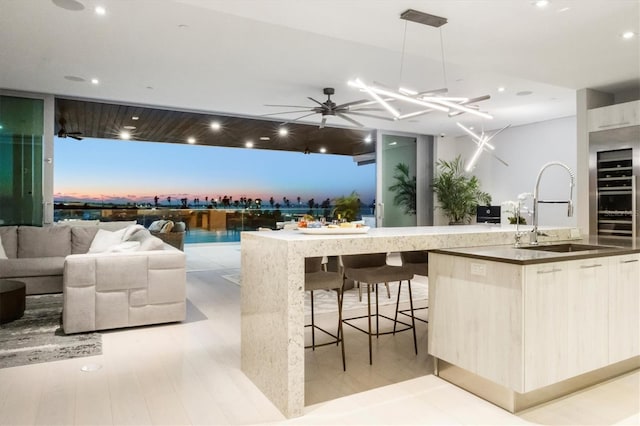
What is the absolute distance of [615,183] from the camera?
5105mm

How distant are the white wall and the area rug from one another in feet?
24.0

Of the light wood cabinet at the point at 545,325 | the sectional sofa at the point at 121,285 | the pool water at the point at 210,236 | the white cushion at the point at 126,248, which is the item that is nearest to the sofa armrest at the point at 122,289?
the sectional sofa at the point at 121,285

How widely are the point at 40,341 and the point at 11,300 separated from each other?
771mm

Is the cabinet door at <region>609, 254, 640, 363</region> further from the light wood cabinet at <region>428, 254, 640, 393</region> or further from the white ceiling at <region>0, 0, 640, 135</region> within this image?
the white ceiling at <region>0, 0, 640, 135</region>

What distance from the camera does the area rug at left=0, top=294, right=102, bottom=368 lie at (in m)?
3.17

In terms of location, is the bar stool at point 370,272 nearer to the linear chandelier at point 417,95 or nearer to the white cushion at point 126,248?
the linear chandelier at point 417,95

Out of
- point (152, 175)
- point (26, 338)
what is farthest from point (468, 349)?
point (152, 175)

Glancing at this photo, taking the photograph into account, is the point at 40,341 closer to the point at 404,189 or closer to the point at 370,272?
the point at 370,272

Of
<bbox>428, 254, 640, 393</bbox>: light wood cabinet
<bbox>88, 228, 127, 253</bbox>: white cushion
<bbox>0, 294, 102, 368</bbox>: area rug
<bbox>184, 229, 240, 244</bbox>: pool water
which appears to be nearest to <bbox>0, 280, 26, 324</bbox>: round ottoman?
<bbox>0, 294, 102, 368</bbox>: area rug

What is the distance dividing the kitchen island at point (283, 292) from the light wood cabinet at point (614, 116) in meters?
3.31

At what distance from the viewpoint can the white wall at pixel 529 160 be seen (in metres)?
7.48

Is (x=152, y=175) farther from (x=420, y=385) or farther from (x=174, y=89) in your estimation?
(x=420, y=385)

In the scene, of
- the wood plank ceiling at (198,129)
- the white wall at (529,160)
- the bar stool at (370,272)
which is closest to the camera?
the bar stool at (370,272)

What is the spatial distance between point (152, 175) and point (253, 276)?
1101 cm
